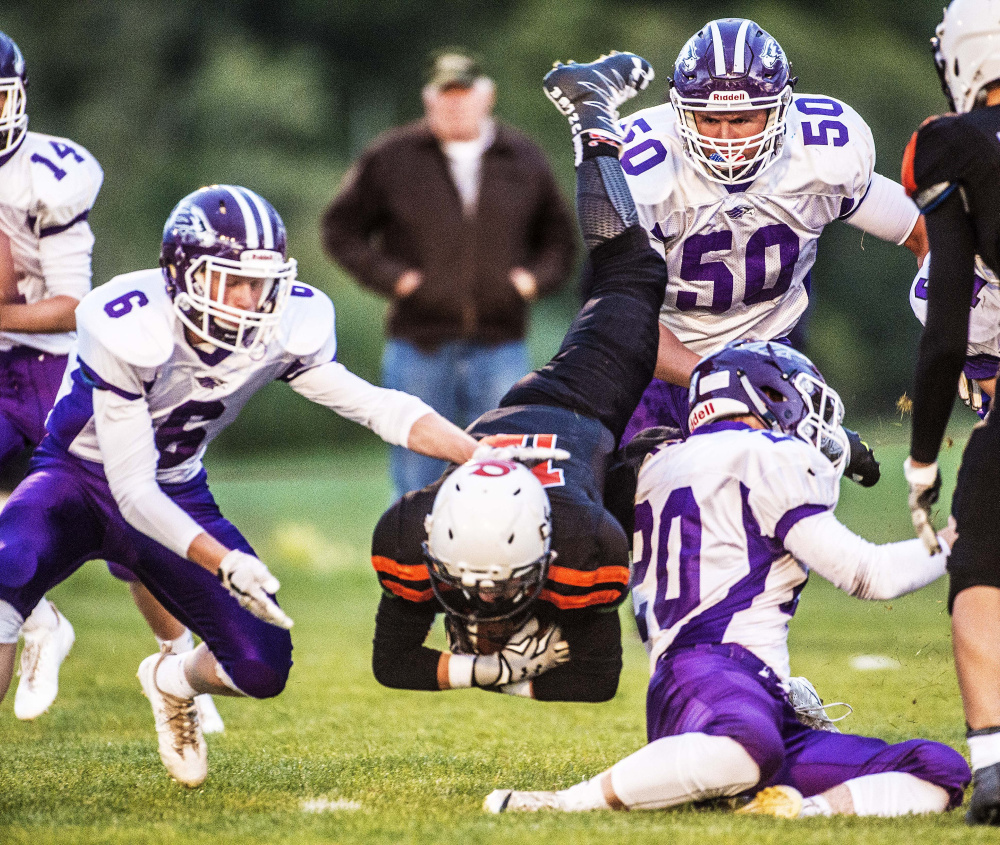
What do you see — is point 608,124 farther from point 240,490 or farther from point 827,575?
point 240,490

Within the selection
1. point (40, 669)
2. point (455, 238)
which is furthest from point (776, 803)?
point (455, 238)

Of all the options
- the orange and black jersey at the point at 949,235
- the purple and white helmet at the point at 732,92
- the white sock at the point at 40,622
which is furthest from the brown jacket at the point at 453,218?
the orange and black jersey at the point at 949,235

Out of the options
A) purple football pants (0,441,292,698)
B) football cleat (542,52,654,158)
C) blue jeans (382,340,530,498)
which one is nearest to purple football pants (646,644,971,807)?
purple football pants (0,441,292,698)

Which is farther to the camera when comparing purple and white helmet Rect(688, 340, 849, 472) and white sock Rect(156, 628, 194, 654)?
white sock Rect(156, 628, 194, 654)

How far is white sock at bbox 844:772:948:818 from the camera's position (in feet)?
11.3

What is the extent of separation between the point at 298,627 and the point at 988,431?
4.49m

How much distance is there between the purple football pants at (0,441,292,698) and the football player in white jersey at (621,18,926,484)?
139 centimetres

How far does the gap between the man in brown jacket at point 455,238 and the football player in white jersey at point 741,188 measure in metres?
2.78

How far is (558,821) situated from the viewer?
3312 millimetres

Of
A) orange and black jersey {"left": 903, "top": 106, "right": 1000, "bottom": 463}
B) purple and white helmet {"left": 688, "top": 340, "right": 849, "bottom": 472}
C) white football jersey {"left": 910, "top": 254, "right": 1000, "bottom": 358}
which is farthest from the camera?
white football jersey {"left": 910, "top": 254, "right": 1000, "bottom": 358}

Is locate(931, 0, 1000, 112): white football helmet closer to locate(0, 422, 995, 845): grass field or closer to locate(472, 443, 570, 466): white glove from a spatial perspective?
locate(472, 443, 570, 466): white glove

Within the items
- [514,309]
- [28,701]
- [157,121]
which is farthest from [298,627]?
[157,121]

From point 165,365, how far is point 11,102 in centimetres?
136

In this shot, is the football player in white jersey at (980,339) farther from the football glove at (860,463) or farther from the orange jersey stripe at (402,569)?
the orange jersey stripe at (402,569)
